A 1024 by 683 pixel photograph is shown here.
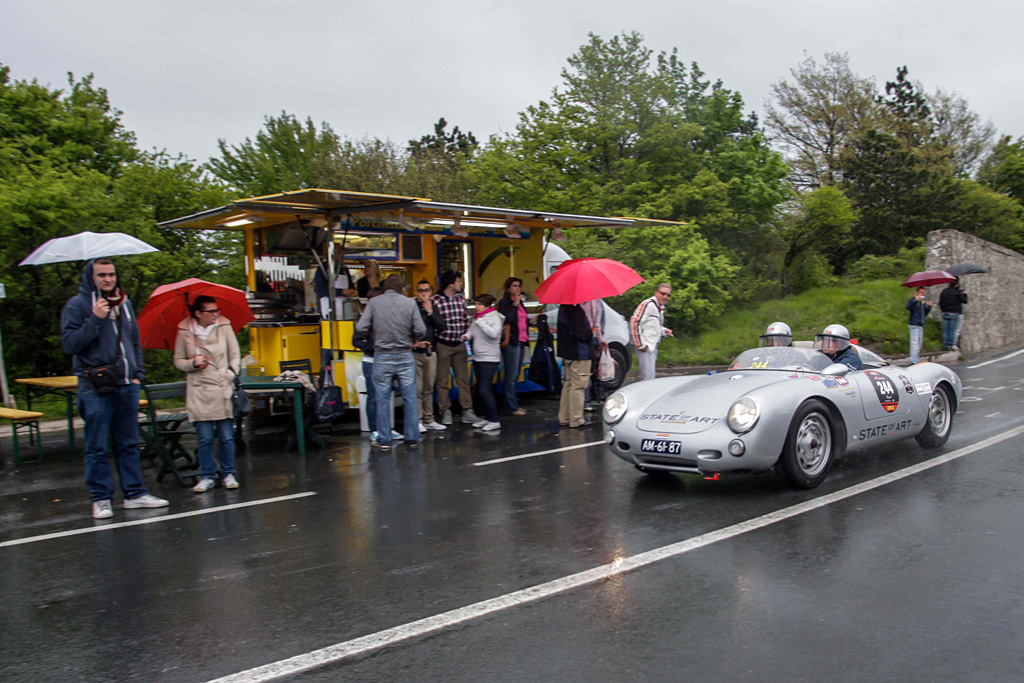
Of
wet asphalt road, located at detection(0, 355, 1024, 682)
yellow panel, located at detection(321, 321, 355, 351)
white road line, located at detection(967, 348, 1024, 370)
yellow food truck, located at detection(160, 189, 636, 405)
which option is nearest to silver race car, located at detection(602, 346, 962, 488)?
wet asphalt road, located at detection(0, 355, 1024, 682)

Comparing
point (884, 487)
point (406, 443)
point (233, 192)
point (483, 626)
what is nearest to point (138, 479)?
point (406, 443)

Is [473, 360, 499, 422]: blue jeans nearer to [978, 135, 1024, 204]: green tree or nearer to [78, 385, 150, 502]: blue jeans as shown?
[78, 385, 150, 502]: blue jeans

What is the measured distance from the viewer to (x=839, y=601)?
4035 mm

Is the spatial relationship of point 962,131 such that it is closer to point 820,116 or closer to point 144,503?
point 820,116

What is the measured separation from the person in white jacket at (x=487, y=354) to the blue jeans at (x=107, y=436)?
14.4 ft

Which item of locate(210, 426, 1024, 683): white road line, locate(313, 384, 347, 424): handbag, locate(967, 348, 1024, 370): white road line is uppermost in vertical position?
locate(313, 384, 347, 424): handbag

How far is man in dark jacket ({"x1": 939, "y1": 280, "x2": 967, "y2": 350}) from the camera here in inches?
685

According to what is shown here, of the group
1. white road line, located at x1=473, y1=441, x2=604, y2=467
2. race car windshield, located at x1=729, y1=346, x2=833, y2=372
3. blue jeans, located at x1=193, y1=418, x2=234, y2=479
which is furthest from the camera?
white road line, located at x1=473, y1=441, x2=604, y2=467

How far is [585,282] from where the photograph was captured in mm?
9711

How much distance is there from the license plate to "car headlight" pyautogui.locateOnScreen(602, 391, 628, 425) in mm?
446

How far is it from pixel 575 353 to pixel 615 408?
3.06 m

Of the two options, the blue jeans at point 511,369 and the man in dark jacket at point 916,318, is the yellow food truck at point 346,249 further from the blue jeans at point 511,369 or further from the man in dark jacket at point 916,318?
the man in dark jacket at point 916,318

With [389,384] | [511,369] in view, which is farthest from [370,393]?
[511,369]

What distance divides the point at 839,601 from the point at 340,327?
7756mm
